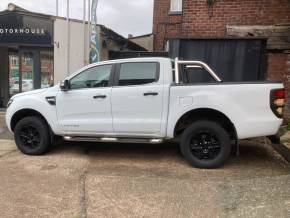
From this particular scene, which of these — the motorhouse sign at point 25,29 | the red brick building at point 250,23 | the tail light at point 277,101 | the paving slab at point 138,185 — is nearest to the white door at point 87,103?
the paving slab at point 138,185

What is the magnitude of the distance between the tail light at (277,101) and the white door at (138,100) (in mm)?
1778

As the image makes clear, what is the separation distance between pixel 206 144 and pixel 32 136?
3.33 metres

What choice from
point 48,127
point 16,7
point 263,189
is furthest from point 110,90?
point 16,7

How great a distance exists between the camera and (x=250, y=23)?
10234 mm

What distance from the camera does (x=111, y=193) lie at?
520 centimetres

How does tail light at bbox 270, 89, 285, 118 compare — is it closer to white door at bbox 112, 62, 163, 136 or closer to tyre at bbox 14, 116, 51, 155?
white door at bbox 112, 62, 163, 136

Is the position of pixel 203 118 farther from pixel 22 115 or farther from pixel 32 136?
pixel 22 115

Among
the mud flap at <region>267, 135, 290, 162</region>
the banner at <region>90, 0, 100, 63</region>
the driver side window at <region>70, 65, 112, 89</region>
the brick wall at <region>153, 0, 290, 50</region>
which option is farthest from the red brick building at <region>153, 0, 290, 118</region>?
the driver side window at <region>70, 65, 112, 89</region>

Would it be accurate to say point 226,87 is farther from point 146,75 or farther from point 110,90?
point 110,90

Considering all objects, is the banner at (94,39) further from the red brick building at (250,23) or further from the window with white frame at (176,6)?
the window with white frame at (176,6)

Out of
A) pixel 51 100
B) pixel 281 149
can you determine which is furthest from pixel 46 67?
pixel 281 149

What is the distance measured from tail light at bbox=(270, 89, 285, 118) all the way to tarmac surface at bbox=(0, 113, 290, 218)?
3.23 ft

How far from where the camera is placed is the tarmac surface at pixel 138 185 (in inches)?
183

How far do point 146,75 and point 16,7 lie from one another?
752 cm
